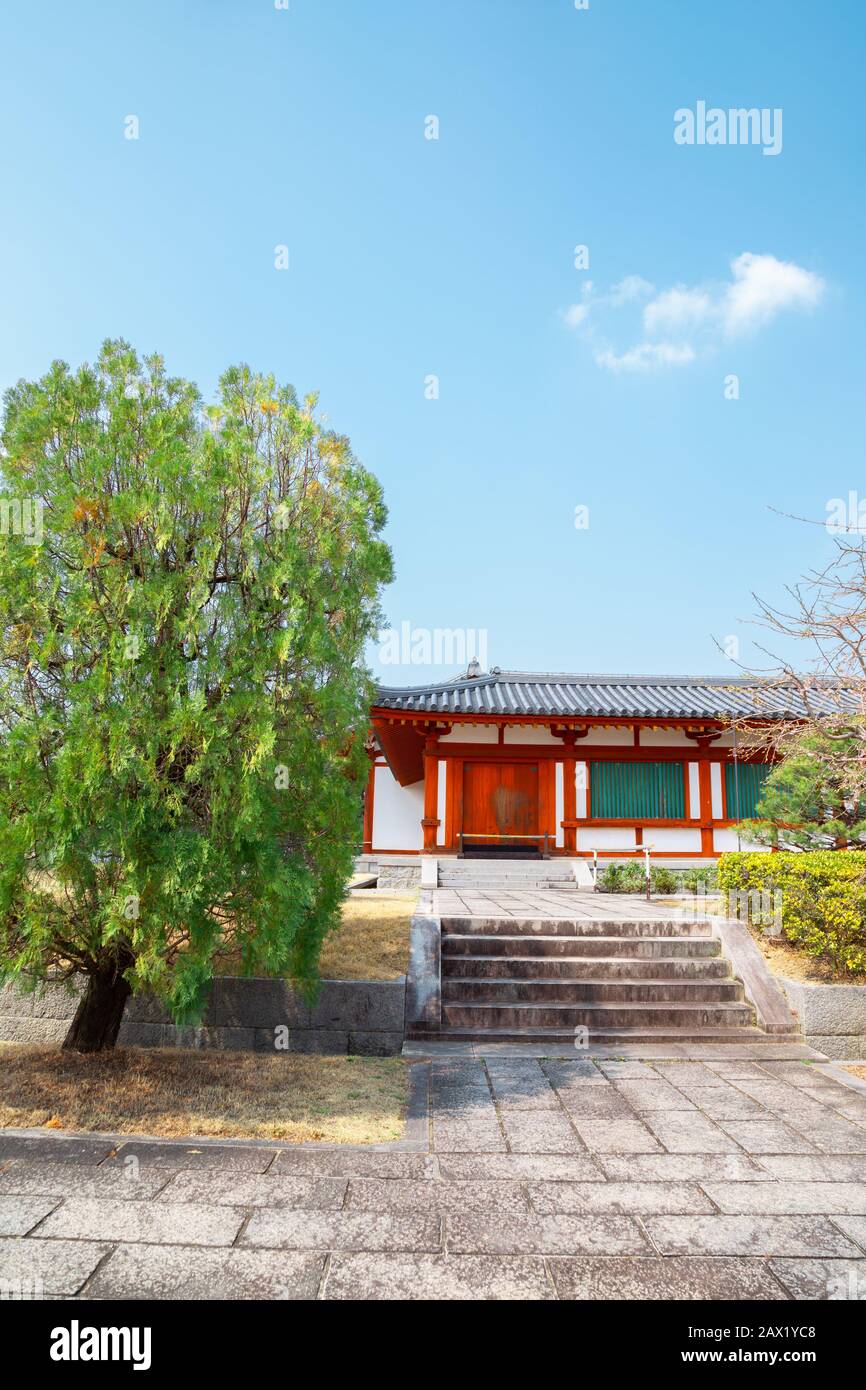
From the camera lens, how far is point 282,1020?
571 cm

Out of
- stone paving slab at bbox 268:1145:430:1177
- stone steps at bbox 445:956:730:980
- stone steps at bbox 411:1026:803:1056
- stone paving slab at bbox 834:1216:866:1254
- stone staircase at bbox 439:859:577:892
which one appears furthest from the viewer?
stone staircase at bbox 439:859:577:892

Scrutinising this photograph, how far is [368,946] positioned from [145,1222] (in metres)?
3.93

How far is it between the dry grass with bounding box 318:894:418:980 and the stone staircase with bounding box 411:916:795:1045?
0.51 m

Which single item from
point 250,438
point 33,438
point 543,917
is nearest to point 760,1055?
point 543,917

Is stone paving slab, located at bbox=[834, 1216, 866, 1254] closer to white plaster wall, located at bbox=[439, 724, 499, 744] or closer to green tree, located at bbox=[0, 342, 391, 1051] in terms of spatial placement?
green tree, located at bbox=[0, 342, 391, 1051]

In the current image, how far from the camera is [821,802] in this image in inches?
477

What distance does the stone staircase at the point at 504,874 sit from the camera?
1376 cm

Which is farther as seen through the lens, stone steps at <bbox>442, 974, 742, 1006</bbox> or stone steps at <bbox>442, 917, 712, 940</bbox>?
stone steps at <bbox>442, 917, 712, 940</bbox>

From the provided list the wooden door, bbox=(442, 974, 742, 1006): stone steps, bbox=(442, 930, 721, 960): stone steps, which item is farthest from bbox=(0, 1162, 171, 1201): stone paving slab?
the wooden door

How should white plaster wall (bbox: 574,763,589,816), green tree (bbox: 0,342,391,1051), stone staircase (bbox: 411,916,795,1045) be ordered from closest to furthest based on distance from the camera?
green tree (bbox: 0,342,391,1051)
stone staircase (bbox: 411,916,795,1045)
white plaster wall (bbox: 574,763,589,816)

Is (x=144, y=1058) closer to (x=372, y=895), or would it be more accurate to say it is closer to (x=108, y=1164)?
(x=108, y=1164)

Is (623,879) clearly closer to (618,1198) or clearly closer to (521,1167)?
(521,1167)

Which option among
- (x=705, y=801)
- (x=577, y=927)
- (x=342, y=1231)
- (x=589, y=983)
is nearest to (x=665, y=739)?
(x=705, y=801)

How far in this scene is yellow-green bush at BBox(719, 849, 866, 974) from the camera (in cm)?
632
